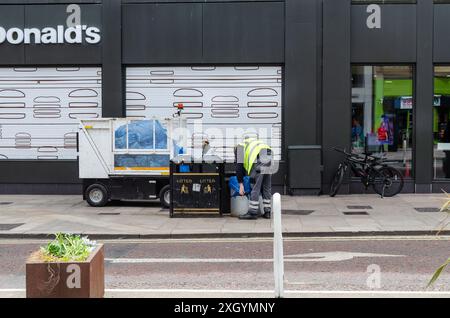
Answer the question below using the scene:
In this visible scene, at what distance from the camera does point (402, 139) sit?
17.3m

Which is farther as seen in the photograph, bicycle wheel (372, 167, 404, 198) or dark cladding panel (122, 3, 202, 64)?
dark cladding panel (122, 3, 202, 64)

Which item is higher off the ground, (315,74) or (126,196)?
(315,74)

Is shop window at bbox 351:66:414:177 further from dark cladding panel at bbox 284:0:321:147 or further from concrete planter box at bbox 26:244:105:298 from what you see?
concrete planter box at bbox 26:244:105:298

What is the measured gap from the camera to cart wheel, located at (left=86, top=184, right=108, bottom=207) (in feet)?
49.4

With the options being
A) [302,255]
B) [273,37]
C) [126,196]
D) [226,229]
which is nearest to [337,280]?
[302,255]

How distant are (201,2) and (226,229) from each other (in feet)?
26.4

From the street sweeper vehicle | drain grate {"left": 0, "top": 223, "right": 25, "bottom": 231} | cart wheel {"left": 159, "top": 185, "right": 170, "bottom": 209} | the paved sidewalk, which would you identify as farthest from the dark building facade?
drain grate {"left": 0, "top": 223, "right": 25, "bottom": 231}

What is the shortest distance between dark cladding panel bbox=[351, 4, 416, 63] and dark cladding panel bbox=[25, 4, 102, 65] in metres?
7.49

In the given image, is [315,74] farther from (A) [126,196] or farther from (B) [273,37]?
(A) [126,196]

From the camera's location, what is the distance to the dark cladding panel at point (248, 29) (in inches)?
678

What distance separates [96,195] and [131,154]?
1.51 metres

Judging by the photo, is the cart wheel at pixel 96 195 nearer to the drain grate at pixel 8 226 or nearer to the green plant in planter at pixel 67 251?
the drain grate at pixel 8 226

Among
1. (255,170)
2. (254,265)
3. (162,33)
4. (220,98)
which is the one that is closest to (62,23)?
(162,33)

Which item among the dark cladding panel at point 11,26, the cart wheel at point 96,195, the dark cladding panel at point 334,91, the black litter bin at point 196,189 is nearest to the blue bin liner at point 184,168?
the black litter bin at point 196,189
